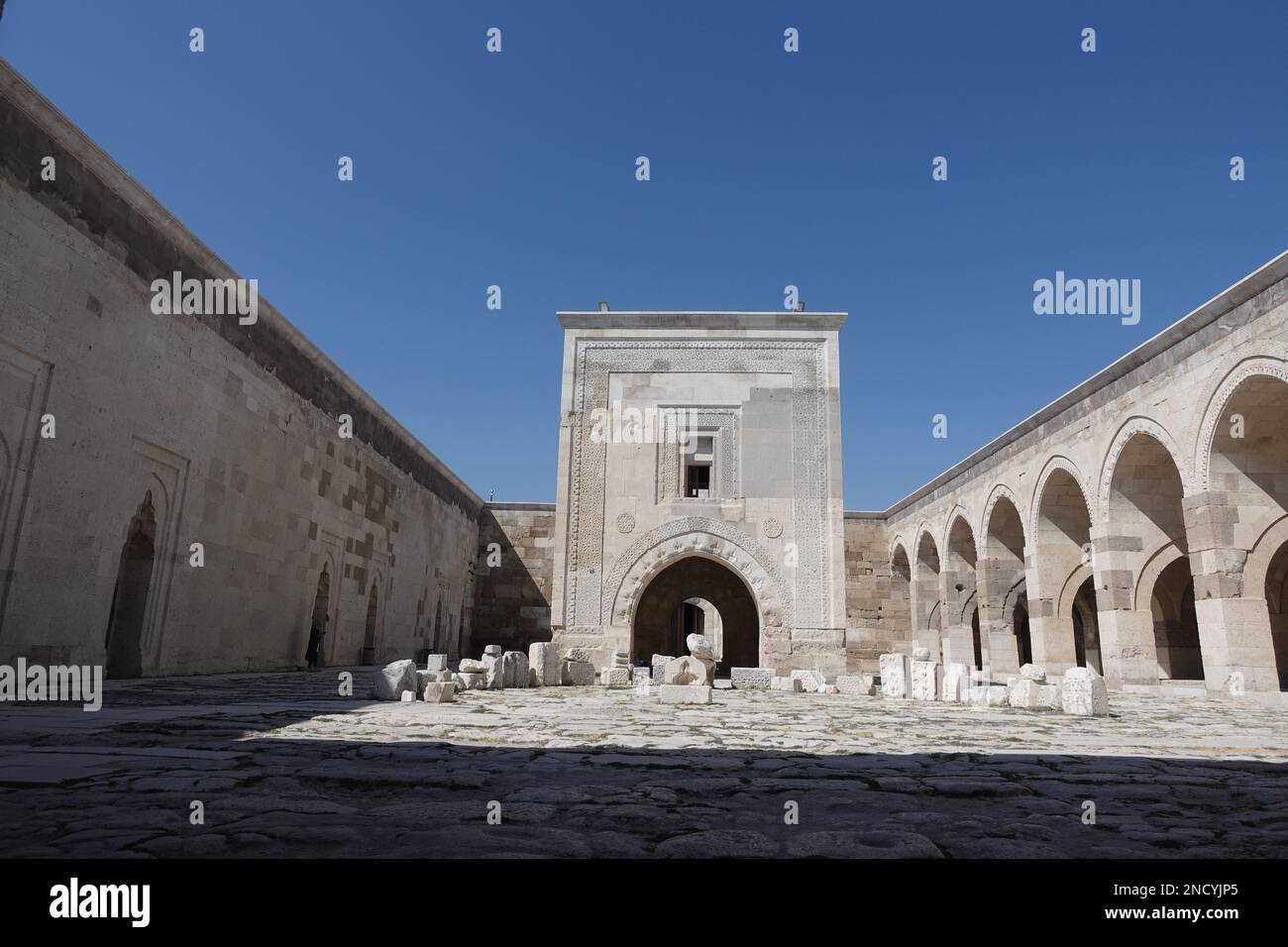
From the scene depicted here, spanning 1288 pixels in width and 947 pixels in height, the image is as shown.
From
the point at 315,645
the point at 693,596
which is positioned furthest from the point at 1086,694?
the point at 693,596

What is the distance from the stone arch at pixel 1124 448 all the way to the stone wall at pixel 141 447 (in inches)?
497

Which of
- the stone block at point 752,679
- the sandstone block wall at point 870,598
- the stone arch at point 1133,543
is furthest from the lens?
the sandstone block wall at point 870,598

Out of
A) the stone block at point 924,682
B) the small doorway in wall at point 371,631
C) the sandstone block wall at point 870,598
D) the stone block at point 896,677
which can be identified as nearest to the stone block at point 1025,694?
the stone block at point 924,682

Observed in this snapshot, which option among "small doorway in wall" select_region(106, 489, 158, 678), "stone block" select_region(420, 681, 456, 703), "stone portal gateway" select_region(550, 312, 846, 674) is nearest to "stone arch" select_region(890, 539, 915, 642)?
"stone portal gateway" select_region(550, 312, 846, 674)

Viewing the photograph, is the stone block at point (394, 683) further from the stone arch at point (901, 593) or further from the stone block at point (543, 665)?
the stone arch at point (901, 593)

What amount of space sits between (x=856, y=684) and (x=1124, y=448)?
5462 millimetres

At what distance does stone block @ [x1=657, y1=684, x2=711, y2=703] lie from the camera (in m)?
8.75

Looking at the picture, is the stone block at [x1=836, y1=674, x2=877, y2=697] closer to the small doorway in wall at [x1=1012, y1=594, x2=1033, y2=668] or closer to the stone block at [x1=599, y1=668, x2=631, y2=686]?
the stone block at [x1=599, y1=668, x2=631, y2=686]

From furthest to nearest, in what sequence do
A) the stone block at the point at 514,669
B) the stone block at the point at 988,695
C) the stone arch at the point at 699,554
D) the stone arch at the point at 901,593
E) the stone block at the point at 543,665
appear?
the stone arch at the point at 901,593 → the stone arch at the point at 699,554 → the stone block at the point at 543,665 → the stone block at the point at 514,669 → the stone block at the point at 988,695

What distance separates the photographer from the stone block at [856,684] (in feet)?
39.0

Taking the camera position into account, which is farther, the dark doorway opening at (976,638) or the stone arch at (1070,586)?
the dark doorway opening at (976,638)

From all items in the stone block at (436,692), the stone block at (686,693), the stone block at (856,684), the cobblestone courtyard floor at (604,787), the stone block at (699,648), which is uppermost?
the stone block at (699,648)

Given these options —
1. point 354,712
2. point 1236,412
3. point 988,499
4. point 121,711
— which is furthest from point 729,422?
point 121,711

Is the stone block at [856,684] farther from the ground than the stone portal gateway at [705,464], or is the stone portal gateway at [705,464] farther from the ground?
the stone portal gateway at [705,464]
